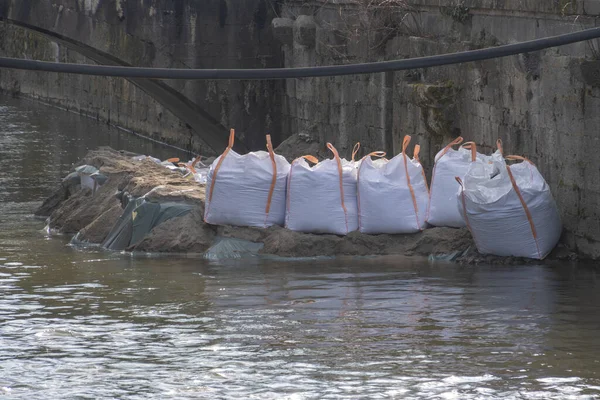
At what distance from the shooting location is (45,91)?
27.9 m

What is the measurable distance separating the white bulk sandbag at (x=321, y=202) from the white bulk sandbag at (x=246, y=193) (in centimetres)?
10

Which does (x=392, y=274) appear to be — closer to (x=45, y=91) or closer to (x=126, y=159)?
(x=126, y=159)

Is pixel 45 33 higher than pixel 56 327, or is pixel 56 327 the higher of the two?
pixel 45 33

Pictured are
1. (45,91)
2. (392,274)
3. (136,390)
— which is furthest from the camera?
(45,91)

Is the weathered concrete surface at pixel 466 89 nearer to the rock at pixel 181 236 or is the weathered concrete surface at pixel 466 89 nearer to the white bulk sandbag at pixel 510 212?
the white bulk sandbag at pixel 510 212

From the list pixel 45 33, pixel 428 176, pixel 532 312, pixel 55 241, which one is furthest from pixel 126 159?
pixel 532 312

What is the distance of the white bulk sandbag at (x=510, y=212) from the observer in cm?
965

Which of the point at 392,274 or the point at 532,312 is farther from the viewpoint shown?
the point at 392,274

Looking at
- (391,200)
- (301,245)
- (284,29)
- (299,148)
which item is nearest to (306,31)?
(284,29)

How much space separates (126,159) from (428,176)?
2.81m

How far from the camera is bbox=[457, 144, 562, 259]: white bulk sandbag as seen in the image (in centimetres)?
965

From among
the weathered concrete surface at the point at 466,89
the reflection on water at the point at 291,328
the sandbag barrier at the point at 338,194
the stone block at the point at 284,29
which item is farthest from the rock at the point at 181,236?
the stone block at the point at 284,29

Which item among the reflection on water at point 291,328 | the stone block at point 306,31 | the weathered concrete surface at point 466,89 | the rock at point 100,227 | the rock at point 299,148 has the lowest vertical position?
the reflection on water at point 291,328

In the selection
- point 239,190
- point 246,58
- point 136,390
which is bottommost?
point 136,390
